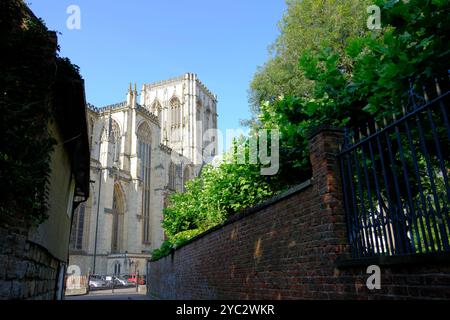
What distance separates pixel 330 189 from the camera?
4234mm

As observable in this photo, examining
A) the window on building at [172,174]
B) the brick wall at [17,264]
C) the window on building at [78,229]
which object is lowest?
the brick wall at [17,264]

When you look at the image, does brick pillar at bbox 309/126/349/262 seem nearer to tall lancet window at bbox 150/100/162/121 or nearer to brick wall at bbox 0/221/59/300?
brick wall at bbox 0/221/59/300

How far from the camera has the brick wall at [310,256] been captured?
126 inches

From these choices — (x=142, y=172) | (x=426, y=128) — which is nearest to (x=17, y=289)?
(x=426, y=128)

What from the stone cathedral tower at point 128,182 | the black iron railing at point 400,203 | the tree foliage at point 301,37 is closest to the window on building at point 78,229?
the stone cathedral tower at point 128,182

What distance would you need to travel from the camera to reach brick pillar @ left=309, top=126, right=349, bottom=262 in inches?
162

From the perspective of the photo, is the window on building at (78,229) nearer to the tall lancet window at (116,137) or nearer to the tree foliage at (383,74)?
the tall lancet window at (116,137)

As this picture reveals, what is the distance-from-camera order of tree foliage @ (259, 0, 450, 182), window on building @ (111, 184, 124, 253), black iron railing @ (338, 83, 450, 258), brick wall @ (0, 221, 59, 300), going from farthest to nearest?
window on building @ (111, 184, 124, 253)
tree foliage @ (259, 0, 450, 182)
brick wall @ (0, 221, 59, 300)
black iron railing @ (338, 83, 450, 258)

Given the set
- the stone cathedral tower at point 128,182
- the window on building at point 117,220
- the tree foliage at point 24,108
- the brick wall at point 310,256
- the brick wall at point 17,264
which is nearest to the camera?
the brick wall at point 310,256

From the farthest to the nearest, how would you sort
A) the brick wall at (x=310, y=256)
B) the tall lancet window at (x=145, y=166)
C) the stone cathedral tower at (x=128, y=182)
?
the tall lancet window at (x=145, y=166) < the stone cathedral tower at (x=128, y=182) < the brick wall at (x=310, y=256)

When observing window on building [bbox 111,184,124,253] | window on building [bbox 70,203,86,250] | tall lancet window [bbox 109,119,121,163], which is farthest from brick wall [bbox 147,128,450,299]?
tall lancet window [bbox 109,119,121,163]

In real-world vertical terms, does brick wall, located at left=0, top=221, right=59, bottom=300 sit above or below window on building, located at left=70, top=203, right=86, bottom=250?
below

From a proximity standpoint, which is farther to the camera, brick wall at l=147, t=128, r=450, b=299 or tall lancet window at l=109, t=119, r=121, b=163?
tall lancet window at l=109, t=119, r=121, b=163

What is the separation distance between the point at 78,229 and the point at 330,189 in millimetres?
37443
